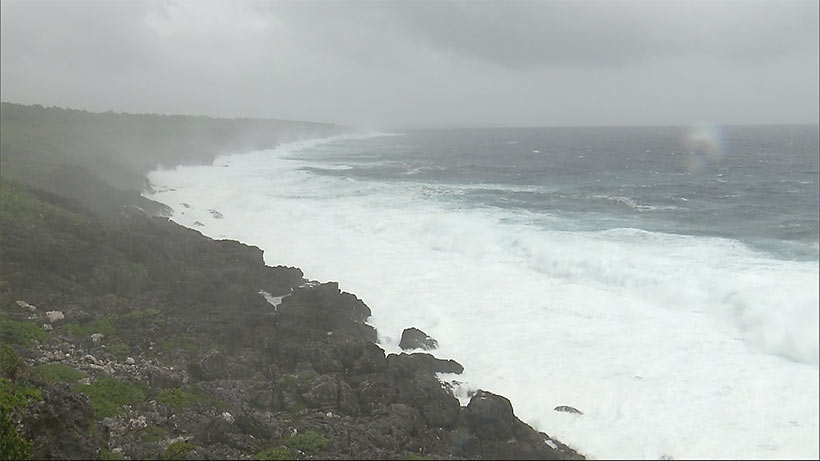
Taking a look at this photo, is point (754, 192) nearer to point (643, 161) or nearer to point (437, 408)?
point (643, 161)

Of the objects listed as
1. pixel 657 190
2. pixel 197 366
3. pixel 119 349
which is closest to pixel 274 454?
pixel 197 366

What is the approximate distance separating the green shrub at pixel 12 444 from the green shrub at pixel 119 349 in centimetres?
528

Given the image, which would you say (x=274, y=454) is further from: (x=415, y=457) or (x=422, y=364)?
(x=422, y=364)

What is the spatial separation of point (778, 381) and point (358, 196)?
38.8 m

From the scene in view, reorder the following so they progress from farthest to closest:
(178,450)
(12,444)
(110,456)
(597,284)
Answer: (597,284) < (178,450) < (110,456) < (12,444)

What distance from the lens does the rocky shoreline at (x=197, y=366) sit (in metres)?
11.2

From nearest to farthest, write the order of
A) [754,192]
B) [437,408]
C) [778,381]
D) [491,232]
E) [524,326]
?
[778,381], [437,408], [524,326], [491,232], [754,192]

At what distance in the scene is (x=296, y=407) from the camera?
13.9 metres

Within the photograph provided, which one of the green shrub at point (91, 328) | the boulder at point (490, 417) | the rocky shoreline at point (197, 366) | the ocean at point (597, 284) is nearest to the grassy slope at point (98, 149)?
the ocean at point (597, 284)

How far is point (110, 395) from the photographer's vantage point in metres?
13.2

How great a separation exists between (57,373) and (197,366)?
3.36 metres

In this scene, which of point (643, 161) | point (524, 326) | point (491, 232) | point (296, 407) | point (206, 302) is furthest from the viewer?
point (643, 161)

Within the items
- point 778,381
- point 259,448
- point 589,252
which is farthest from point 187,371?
point 589,252

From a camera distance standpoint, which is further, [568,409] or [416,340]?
[416,340]
